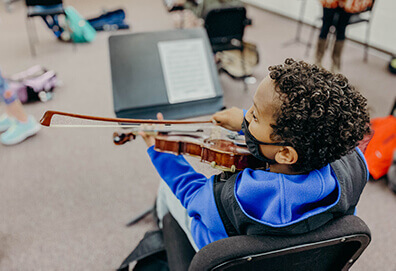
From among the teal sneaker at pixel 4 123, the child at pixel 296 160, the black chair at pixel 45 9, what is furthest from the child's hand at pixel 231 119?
the black chair at pixel 45 9

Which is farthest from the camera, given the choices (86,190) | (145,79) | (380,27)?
(380,27)

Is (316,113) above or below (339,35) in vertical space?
above

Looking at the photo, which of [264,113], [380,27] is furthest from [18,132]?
[380,27]

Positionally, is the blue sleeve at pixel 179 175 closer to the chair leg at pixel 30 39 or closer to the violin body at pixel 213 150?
the violin body at pixel 213 150

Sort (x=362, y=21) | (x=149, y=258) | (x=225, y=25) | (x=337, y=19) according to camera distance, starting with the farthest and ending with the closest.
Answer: (x=362, y=21) < (x=337, y=19) < (x=225, y=25) < (x=149, y=258)

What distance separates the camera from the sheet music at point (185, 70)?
4.50ft

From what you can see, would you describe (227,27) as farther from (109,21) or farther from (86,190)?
(109,21)

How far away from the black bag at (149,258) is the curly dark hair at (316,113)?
31.8 inches

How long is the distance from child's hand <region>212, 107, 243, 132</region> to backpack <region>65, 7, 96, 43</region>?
3.39m

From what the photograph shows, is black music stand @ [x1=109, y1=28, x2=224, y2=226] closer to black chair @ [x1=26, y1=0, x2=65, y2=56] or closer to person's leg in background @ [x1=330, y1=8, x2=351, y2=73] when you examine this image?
person's leg in background @ [x1=330, y1=8, x2=351, y2=73]

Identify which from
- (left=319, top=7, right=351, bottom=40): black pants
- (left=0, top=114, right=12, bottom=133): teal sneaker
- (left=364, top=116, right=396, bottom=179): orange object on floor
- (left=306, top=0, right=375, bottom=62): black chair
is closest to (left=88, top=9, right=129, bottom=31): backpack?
(left=0, top=114, right=12, bottom=133): teal sneaker

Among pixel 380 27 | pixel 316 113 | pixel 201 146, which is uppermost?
pixel 316 113

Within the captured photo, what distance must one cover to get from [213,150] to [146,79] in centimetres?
60

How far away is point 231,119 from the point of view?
1.07 m
